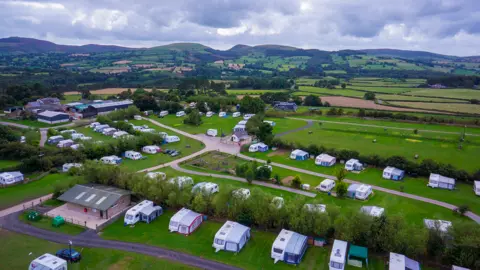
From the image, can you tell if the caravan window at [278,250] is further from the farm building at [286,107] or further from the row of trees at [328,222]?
the farm building at [286,107]

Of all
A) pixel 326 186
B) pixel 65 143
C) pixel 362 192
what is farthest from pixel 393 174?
pixel 65 143

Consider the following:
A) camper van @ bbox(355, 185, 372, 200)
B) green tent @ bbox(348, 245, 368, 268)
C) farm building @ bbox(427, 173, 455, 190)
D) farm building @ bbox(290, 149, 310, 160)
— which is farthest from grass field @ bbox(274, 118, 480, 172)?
green tent @ bbox(348, 245, 368, 268)

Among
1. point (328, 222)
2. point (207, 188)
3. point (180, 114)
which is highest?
point (328, 222)

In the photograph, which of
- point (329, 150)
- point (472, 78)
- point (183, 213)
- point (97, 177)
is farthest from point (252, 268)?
point (472, 78)

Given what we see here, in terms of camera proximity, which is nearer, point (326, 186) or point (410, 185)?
point (326, 186)

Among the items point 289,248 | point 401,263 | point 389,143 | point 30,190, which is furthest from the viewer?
point 389,143

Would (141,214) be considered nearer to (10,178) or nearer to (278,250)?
(278,250)

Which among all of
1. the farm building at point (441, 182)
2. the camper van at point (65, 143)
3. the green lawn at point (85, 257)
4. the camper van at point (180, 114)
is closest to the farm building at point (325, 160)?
the farm building at point (441, 182)

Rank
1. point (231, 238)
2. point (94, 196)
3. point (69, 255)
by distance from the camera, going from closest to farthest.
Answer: point (69, 255) → point (231, 238) → point (94, 196)
